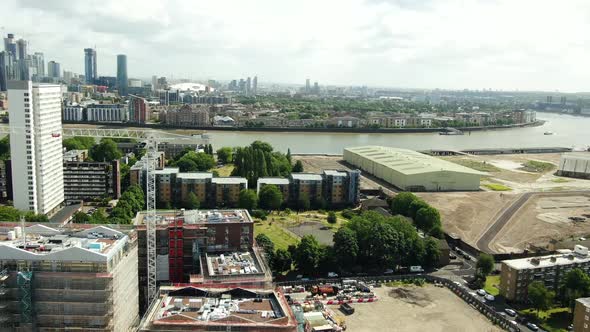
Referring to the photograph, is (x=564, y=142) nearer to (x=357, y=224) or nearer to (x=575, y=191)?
(x=575, y=191)

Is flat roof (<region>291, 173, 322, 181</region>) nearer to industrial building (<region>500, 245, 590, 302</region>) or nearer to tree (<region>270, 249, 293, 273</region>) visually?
tree (<region>270, 249, 293, 273</region>)

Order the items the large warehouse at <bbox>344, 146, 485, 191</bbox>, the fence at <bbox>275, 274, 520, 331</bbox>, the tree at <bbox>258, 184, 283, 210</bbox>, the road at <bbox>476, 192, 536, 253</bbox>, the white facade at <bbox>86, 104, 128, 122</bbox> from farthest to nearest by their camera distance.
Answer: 1. the white facade at <bbox>86, 104, 128, 122</bbox>
2. the large warehouse at <bbox>344, 146, 485, 191</bbox>
3. the tree at <bbox>258, 184, 283, 210</bbox>
4. the road at <bbox>476, 192, 536, 253</bbox>
5. the fence at <bbox>275, 274, 520, 331</bbox>

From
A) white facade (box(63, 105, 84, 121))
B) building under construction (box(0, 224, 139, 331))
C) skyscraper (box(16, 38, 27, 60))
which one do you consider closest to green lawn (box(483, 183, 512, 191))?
building under construction (box(0, 224, 139, 331))

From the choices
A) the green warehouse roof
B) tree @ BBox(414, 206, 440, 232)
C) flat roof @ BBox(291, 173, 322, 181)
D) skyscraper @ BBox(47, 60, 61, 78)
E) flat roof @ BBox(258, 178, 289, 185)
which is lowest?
tree @ BBox(414, 206, 440, 232)

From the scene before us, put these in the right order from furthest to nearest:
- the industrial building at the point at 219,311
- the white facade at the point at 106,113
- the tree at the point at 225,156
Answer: the white facade at the point at 106,113
the tree at the point at 225,156
the industrial building at the point at 219,311

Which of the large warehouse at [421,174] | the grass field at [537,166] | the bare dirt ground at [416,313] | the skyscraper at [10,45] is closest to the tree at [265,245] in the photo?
the bare dirt ground at [416,313]

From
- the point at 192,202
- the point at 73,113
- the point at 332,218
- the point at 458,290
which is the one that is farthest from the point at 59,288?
the point at 73,113

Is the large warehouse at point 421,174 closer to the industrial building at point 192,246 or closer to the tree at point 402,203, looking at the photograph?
the tree at point 402,203
